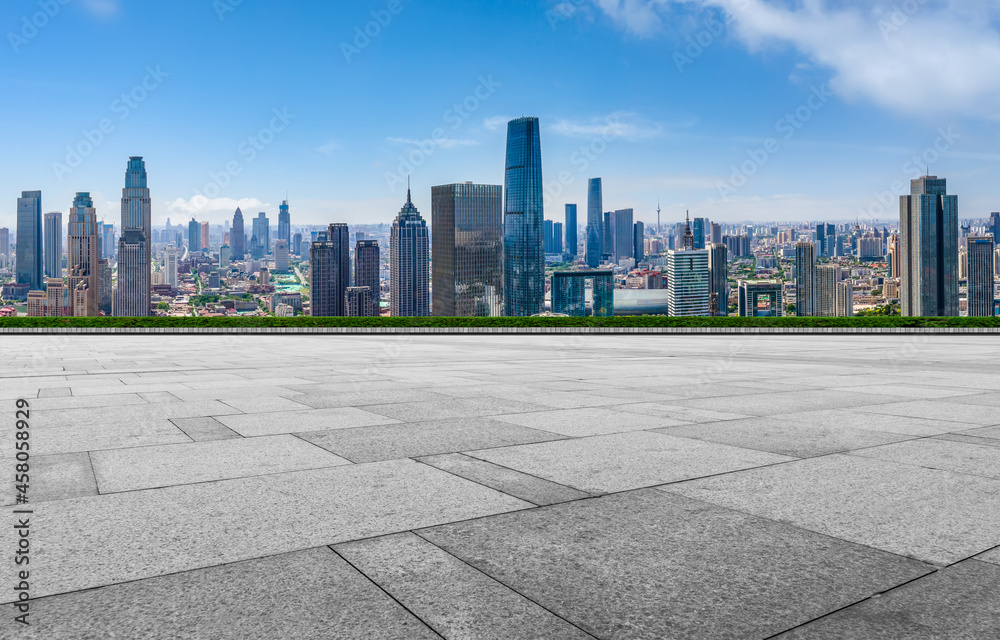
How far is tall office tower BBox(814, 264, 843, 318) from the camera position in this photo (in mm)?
120438

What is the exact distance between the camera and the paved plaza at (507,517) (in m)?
3.16

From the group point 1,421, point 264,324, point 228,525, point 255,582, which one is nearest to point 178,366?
point 1,421

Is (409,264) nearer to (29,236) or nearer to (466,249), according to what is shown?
(466,249)

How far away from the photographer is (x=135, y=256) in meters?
121

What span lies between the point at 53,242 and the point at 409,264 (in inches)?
4003

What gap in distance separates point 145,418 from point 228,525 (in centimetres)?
474

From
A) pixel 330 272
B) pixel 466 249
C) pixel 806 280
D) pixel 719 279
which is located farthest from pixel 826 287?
pixel 330 272

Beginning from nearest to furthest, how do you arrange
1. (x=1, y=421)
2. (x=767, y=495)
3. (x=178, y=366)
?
(x=767, y=495), (x=1, y=421), (x=178, y=366)

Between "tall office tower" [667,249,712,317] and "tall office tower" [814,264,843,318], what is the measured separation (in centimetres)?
2587

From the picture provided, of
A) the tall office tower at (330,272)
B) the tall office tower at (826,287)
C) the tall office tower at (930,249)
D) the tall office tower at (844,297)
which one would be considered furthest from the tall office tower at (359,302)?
the tall office tower at (844,297)

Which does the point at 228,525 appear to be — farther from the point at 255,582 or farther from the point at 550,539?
the point at 550,539

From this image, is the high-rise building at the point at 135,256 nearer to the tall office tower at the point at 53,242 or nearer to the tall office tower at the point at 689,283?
the tall office tower at the point at 53,242

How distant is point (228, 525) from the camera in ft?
14.4

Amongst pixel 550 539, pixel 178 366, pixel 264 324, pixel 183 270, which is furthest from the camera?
pixel 183 270
